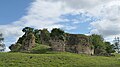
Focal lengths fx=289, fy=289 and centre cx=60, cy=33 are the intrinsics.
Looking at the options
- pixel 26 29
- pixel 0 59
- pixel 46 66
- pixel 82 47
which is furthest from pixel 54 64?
pixel 26 29

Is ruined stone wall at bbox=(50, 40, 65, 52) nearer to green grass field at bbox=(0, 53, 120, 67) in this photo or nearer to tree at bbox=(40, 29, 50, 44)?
green grass field at bbox=(0, 53, 120, 67)

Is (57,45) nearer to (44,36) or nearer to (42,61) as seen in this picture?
(42,61)

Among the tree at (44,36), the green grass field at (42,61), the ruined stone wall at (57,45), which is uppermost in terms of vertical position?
the tree at (44,36)

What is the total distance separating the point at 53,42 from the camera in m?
54.8

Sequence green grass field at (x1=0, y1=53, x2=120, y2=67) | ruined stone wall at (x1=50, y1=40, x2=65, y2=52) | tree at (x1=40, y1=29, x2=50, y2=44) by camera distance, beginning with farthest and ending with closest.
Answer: tree at (x1=40, y1=29, x2=50, y2=44)
ruined stone wall at (x1=50, y1=40, x2=65, y2=52)
green grass field at (x1=0, y1=53, x2=120, y2=67)

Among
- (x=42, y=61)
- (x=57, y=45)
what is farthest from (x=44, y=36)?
(x=42, y=61)

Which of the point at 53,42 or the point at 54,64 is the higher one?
the point at 53,42

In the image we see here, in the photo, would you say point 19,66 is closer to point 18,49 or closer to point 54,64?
point 54,64

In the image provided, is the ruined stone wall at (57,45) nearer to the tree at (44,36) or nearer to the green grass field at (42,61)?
the green grass field at (42,61)

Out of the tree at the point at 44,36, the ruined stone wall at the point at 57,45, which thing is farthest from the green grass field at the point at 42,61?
the tree at the point at 44,36

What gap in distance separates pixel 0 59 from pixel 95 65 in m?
12.7

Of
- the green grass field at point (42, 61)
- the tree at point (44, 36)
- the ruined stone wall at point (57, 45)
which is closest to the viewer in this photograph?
the green grass field at point (42, 61)

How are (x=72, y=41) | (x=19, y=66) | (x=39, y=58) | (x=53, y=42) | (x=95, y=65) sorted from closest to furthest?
(x=19, y=66), (x=95, y=65), (x=39, y=58), (x=53, y=42), (x=72, y=41)

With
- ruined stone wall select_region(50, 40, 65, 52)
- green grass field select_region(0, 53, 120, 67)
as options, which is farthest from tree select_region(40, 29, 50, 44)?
green grass field select_region(0, 53, 120, 67)
